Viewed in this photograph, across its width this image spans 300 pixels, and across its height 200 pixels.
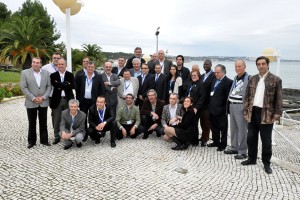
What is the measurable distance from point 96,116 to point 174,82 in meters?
2.36

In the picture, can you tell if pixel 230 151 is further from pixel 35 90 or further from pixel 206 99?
pixel 35 90

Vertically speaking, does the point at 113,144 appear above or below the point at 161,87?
below

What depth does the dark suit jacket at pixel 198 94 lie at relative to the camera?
6.75m

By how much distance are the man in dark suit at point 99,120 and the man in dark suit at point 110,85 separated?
65cm

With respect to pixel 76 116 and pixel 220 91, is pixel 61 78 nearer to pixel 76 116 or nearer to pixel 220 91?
pixel 76 116

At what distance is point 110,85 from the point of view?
7.47 meters

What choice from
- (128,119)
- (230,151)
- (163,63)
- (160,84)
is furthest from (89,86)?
(230,151)

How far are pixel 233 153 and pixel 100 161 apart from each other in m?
2.91

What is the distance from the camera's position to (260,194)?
4207mm

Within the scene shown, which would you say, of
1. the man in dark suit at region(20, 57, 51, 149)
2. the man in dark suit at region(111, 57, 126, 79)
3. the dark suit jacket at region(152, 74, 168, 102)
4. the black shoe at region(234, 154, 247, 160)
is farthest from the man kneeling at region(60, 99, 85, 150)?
the black shoe at region(234, 154, 247, 160)

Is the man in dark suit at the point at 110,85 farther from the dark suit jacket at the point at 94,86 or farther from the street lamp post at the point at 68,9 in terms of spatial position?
the street lamp post at the point at 68,9

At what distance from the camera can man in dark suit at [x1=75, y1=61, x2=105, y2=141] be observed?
6.85 metres

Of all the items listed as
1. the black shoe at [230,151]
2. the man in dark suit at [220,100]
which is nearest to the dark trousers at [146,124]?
the man in dark suit at [220,100]

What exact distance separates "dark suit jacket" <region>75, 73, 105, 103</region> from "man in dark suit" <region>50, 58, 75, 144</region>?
9.5 inches
